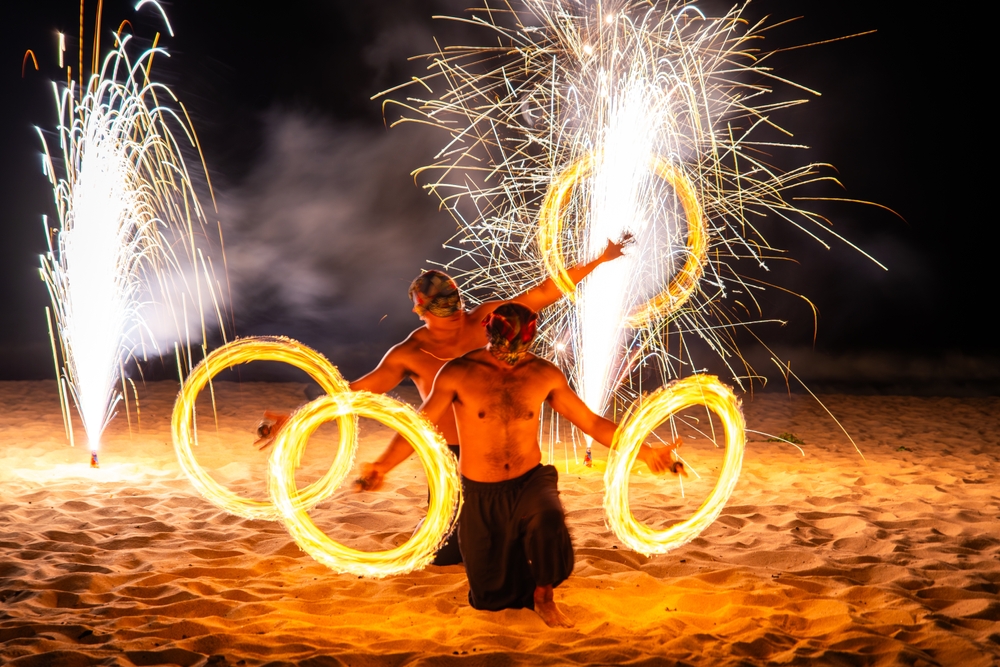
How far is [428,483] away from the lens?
3.67 meters

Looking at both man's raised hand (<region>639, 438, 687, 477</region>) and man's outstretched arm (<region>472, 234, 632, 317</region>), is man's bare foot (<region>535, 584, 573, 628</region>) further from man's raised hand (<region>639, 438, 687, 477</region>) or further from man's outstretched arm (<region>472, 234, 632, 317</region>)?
man's outstretched arm (<region>472, 234, 632, 317</region>)

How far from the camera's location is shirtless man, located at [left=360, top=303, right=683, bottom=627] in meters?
3.58

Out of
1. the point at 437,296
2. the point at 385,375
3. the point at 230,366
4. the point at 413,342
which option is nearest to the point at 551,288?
the point at 437,296

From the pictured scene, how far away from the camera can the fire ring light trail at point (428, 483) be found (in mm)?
3600

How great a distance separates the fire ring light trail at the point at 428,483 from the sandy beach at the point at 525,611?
309 mm

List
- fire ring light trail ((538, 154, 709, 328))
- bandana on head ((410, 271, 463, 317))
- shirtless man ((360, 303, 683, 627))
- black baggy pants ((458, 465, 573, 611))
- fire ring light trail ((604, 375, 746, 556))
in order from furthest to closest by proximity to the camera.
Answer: fire ring light trail ((538, 154, 709, 328)) → bandana on head ((410, 271, 463, 317)) → fire ring light trail ((604, 375, 746, 556)) → shirtless man ((360, 303, 683, 627)) → black baggy pants ((458, 465, 573, 611))

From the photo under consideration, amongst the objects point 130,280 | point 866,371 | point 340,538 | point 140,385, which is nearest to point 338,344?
point 140,385

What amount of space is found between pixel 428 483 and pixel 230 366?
76.1 inches

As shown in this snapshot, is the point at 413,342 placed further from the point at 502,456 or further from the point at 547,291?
the point at 502,456

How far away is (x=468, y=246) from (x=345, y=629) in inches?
796

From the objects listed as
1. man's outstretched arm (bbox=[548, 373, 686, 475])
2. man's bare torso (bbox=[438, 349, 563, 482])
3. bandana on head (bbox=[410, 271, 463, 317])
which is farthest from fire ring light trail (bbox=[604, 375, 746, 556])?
bandana on head (bbox=[410, 271, 463, 317])

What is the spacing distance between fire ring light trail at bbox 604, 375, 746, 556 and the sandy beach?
1.17 ft

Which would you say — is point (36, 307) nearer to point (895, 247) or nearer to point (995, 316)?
point (895, 247)

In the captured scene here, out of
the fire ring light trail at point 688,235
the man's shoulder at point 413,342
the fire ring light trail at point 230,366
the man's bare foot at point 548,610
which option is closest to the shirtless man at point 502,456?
the man's bare foot at point 548,610
